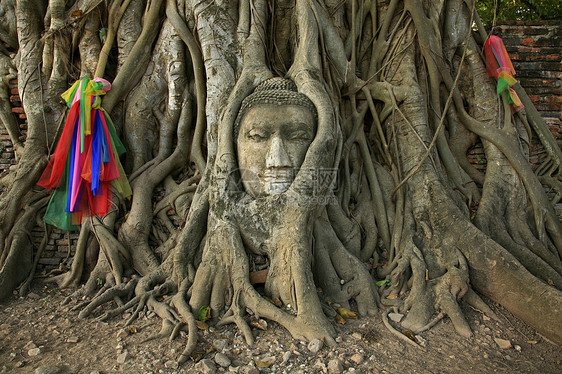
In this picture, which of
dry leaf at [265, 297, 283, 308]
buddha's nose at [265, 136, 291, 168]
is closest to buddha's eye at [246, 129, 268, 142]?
buddha's nose at [265, 136, 291, 168]

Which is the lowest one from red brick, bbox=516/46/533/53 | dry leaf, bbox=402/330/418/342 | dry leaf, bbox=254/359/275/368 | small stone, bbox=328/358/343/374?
dry leaf, bbox=254/359/275/368

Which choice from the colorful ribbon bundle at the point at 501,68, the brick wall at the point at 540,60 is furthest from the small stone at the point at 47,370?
the brick wall at the point at 540,60

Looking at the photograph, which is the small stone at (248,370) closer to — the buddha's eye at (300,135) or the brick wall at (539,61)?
the buddha's eye at (300,135)

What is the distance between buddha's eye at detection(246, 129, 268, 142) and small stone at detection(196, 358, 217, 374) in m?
1.69

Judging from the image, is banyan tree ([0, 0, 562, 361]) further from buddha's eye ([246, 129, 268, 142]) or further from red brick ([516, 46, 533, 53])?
red brick ([516, 46, 533, 53])

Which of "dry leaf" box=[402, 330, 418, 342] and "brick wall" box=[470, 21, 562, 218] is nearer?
"dry leaf" box=[402, 330, 418, 342]

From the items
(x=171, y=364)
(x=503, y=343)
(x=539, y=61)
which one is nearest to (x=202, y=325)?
(x=171, y=364)

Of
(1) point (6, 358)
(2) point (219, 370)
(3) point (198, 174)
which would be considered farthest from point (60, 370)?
(3) point (198, 174)

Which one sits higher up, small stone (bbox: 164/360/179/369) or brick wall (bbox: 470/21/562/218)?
brick wall (bbox: 470/21/562/218)

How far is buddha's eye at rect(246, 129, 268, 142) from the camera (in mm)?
2880

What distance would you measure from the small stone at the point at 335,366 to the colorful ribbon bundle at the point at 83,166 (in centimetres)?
252

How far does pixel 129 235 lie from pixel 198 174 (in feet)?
2.89

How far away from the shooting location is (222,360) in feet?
6.56

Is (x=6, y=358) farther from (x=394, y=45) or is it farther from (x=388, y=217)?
(x=394, y=45)
